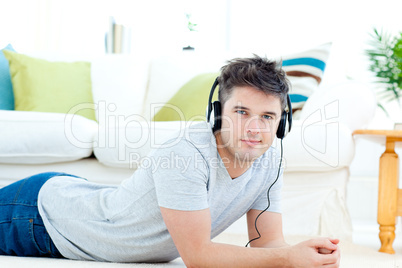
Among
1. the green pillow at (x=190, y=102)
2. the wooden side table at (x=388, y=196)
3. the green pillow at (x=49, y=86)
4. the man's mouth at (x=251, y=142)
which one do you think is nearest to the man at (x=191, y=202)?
the man's mouth at (x=251, y=142)

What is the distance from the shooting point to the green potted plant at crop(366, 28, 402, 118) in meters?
3.02

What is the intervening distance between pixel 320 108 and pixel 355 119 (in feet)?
0.50

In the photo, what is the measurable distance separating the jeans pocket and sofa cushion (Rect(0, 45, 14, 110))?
1.41 meters

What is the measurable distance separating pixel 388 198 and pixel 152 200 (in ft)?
3.70

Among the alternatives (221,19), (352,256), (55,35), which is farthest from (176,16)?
(352,256)

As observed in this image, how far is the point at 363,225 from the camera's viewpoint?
2.89 m

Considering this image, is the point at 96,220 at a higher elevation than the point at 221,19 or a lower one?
lower

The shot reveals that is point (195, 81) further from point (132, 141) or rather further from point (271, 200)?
point (271, 200)

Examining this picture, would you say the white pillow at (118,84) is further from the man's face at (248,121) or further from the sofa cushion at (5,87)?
the man's face at (248,121)

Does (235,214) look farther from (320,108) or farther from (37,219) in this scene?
(320,108)

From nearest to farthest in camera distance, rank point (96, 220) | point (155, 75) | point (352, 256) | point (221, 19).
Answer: point (96, 220) → point (352, 256) → point (155, 75) → point (221, 19)

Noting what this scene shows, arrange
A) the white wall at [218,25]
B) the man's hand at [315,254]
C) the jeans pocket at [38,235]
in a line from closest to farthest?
the man's hand at [315,254] < the jeans pocket at [38,235] < the white wall at [218,25]

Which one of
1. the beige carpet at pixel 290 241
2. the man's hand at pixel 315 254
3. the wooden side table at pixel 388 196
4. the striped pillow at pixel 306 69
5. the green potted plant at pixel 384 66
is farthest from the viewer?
the green potted plant at pixel 384 66

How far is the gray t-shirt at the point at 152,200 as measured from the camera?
108cm
